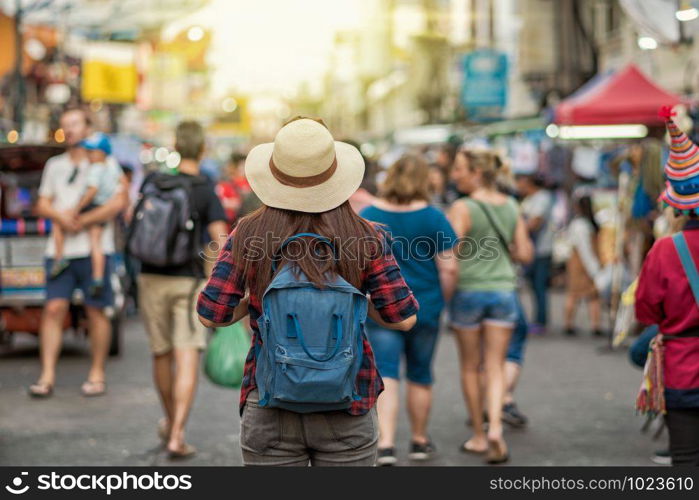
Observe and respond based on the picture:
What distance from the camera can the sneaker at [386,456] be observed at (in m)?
6.92

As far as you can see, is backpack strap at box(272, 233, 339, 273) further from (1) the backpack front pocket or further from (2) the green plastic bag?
(2) the green plastic bag

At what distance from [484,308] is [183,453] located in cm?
213

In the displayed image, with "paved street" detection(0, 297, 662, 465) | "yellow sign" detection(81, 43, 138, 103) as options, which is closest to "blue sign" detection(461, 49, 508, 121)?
"yellow sign" detection(81, 43, 138, 103)

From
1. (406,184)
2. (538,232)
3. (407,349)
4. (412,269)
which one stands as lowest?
(407,349)

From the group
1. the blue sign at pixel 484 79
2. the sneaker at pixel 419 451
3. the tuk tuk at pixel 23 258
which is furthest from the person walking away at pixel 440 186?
the blue sign at pixel 484 79

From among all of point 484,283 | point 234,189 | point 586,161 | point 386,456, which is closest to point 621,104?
point 586,161

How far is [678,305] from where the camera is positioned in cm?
515

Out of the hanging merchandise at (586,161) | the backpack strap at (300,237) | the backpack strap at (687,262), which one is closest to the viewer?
the backpack strap at (300,237)

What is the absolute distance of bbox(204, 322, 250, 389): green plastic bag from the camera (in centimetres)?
686

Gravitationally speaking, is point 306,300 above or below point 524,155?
below

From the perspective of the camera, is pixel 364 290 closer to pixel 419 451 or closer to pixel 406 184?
pixel 406 184

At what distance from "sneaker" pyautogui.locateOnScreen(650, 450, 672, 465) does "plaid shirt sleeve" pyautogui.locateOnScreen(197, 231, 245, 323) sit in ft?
13.6

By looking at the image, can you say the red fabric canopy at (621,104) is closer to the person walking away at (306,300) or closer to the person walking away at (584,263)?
the person walking away at (584,263)

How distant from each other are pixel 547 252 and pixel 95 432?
23.6ft
